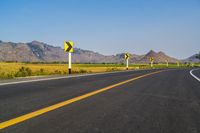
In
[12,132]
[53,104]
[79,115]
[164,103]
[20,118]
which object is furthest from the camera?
[164,103]

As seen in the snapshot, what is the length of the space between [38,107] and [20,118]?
42.3 inches

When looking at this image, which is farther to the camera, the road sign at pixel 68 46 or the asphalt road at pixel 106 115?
the road sign at pixel 68 46

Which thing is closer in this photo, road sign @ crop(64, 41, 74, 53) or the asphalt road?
the asphalt road

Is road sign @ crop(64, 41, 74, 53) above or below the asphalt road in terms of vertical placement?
above

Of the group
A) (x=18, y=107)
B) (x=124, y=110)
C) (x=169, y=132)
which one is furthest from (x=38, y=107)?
(x=169, y=132)

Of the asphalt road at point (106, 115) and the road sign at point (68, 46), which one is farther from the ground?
the road sign at point (68, 46)

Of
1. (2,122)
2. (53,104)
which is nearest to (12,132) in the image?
(2,122)

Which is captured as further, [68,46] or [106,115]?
[68,46]

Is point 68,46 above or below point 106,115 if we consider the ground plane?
above

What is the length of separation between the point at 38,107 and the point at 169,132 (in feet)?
9.00

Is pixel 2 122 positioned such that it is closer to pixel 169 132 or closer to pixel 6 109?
pixel 6 109

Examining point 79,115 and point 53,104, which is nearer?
point 79,115

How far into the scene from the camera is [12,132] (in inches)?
163

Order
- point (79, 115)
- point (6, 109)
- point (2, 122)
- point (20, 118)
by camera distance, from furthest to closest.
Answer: point (6, 109), point (79, 115), point (20, 118), point (2, 122)
